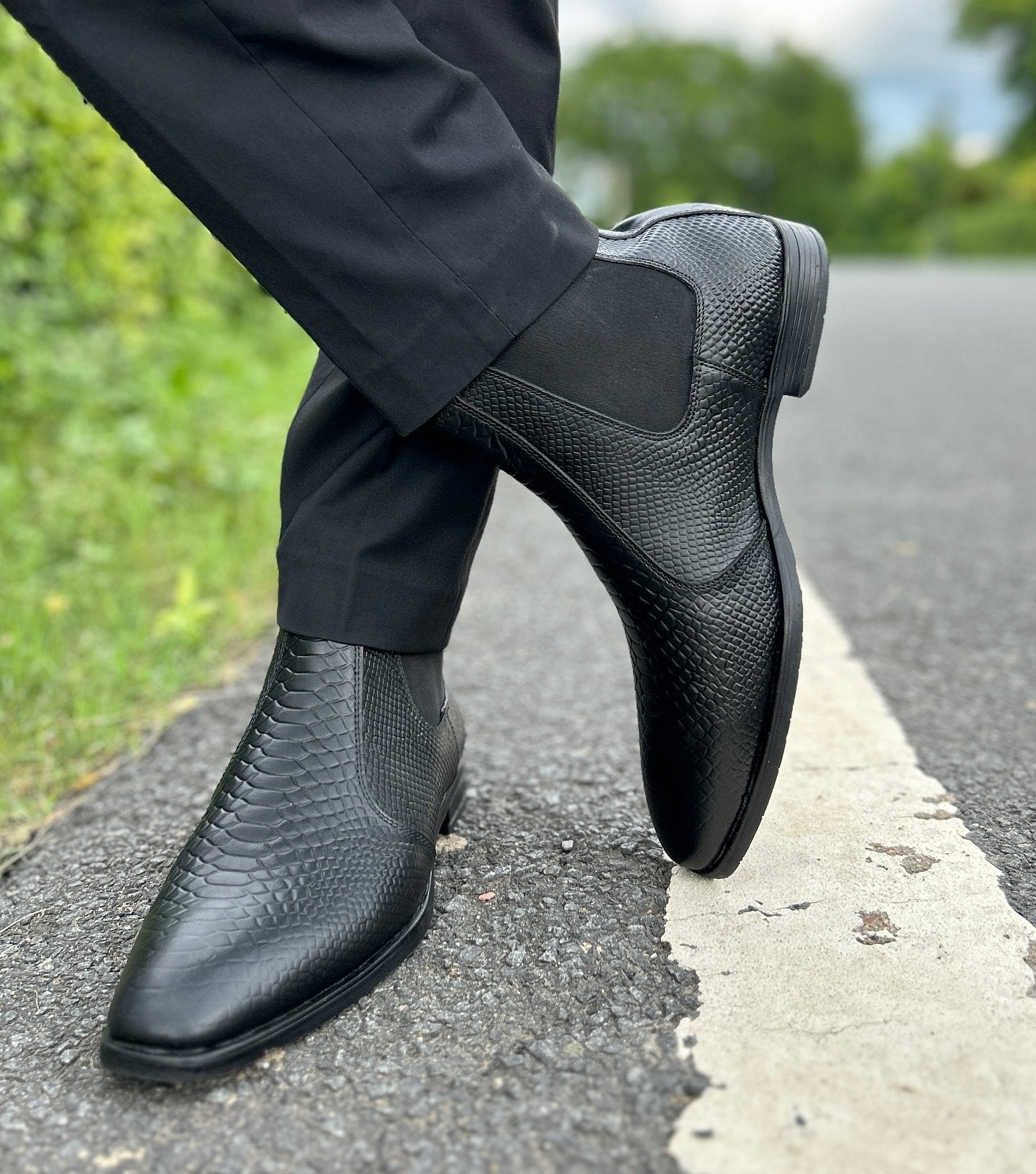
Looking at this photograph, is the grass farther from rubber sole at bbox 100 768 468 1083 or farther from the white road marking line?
the white road marking line

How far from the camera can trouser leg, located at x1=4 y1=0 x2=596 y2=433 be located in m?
0.95

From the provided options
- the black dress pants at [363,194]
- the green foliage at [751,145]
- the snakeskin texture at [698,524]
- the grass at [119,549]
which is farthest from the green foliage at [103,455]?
the green foliage at [751,145]

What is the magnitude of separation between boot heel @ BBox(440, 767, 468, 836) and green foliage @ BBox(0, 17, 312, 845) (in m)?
0.56

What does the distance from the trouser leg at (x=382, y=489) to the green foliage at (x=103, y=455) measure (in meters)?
0.63

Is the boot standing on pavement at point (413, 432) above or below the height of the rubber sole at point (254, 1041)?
above

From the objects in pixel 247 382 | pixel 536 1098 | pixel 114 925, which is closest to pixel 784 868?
pixel 536 1098

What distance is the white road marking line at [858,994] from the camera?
0.85m

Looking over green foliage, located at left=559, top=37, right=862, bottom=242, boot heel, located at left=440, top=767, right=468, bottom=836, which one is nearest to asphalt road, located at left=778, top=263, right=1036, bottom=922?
boot heel, located at left=440, top=767, right=468, bottom=836

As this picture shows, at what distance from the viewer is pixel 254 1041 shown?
0.97 metres

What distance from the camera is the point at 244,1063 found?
97cm

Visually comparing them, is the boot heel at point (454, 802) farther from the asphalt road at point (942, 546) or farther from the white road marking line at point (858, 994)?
the asphalt road at point (942, 546)

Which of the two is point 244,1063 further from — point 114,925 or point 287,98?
point 287,98

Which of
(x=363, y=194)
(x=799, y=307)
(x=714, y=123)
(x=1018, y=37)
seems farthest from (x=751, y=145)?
(x=363, y=194)

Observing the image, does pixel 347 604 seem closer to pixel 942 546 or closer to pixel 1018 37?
pixel 942 546
